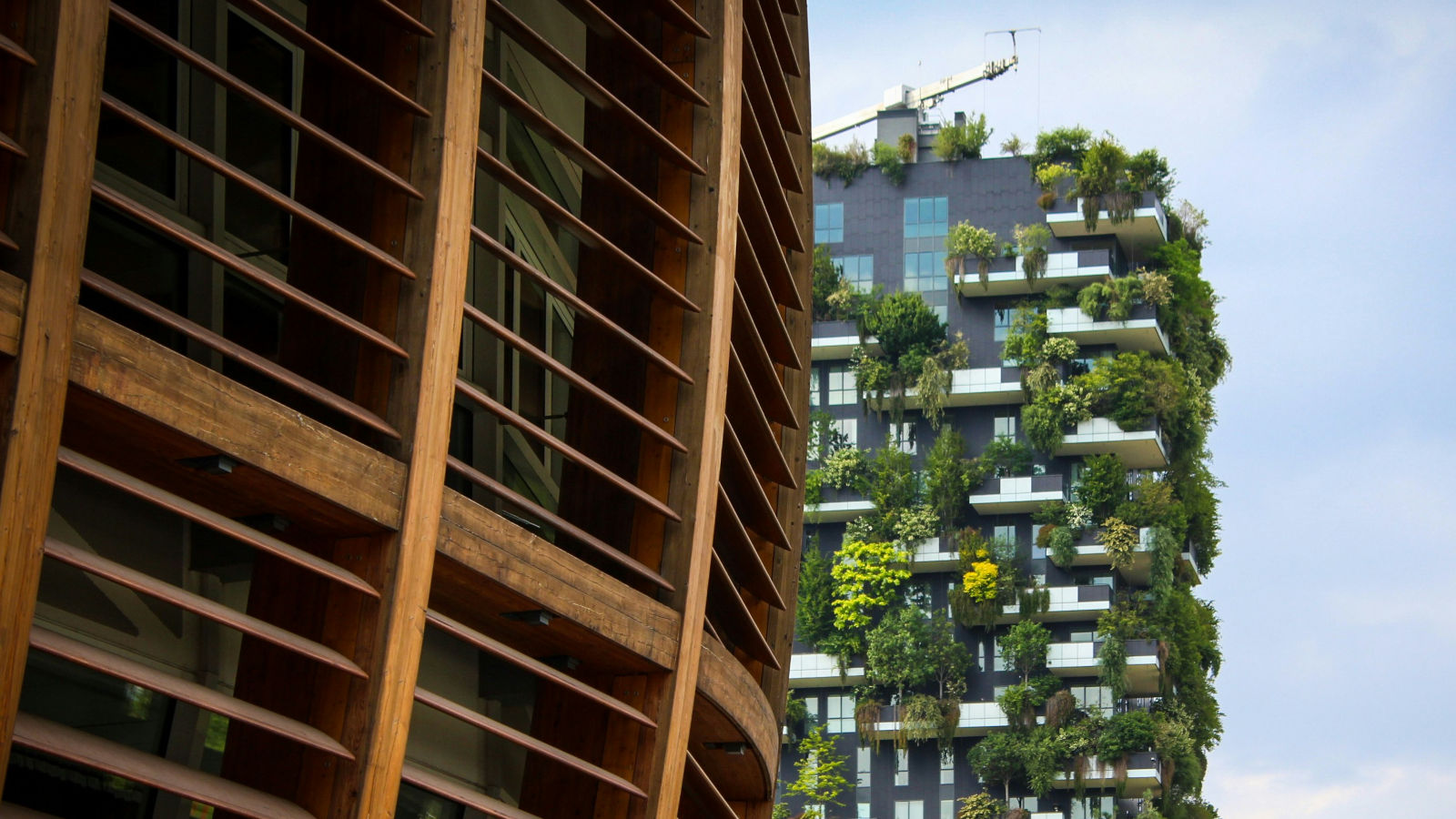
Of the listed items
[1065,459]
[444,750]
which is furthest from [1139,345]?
[444,750]

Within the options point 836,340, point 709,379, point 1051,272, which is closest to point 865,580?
A: point 836,340

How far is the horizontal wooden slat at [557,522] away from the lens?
25.3ft

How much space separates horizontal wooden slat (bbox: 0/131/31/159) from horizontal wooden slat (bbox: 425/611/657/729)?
7.93 ft

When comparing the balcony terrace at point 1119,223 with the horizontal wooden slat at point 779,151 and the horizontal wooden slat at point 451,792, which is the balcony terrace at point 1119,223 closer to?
the horizontal wooden slat at point 779,151

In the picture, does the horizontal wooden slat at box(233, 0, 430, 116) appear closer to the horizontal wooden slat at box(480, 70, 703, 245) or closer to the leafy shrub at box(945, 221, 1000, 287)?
the horizontal wooden slat at box(480, 70, 703, 245)

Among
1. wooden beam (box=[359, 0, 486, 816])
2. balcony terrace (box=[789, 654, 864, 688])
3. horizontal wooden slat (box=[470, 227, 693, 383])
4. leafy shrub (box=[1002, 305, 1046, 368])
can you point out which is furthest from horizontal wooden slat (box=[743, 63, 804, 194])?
leafy shrub (box=[1002, 305, 1046, 368])

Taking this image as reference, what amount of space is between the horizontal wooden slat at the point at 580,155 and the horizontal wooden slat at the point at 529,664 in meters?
2.31

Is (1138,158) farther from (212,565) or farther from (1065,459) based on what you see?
(212,565)

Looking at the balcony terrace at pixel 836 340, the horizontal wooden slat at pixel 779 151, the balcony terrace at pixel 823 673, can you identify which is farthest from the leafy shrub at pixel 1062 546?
the horizontal wooden slat at pixel 779 151

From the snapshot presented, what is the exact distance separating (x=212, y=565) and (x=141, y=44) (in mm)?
2591

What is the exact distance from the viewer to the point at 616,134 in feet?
33.4

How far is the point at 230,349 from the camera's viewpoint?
21.8 feet

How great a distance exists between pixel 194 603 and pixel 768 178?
6.66m

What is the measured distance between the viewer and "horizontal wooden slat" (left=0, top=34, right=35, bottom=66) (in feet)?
19.1
